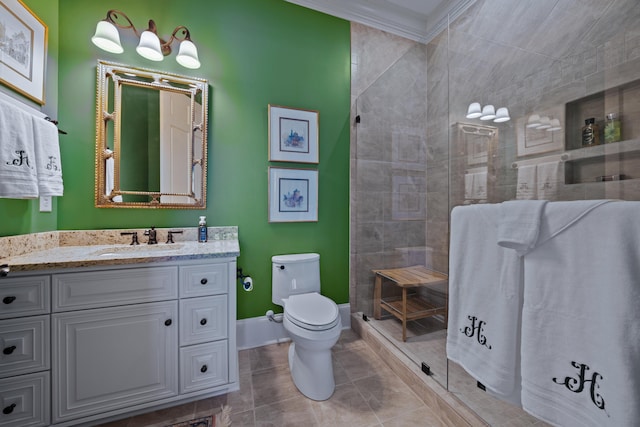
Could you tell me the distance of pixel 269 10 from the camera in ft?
6.37

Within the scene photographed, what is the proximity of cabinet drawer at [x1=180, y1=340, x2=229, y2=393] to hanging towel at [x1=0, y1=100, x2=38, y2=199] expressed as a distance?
1057mm

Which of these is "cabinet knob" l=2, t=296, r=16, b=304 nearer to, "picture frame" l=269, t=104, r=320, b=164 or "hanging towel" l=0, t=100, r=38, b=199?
"hanging towel" l=0, t=100, r=38, b=199

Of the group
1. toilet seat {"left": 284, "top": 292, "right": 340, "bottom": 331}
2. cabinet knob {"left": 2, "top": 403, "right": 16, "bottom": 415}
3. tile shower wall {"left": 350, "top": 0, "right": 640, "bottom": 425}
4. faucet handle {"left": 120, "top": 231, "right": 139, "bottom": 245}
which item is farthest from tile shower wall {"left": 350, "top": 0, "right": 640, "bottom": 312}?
cabinet knob {"left": 2, "top": 403, "right": 16, "bottom": 415}

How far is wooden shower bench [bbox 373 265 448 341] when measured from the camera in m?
1.85

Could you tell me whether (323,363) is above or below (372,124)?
below

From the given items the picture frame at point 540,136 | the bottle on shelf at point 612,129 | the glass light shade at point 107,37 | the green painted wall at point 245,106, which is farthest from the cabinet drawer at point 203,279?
the bottle on shelf at point 612,129

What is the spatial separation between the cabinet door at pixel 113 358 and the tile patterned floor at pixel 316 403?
17 cm

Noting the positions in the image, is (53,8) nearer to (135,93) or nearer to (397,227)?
(135,93)

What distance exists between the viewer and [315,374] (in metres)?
1.42

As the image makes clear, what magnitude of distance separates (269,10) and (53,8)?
1.36 m

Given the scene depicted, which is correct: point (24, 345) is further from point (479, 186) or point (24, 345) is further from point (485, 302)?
point (479, 186)

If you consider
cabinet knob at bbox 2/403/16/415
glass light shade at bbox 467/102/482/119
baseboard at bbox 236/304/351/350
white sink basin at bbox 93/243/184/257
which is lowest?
baseboard at bbox 236/304/351/350

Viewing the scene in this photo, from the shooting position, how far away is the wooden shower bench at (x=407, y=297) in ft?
6.05

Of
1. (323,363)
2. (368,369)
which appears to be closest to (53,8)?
(323,363)
